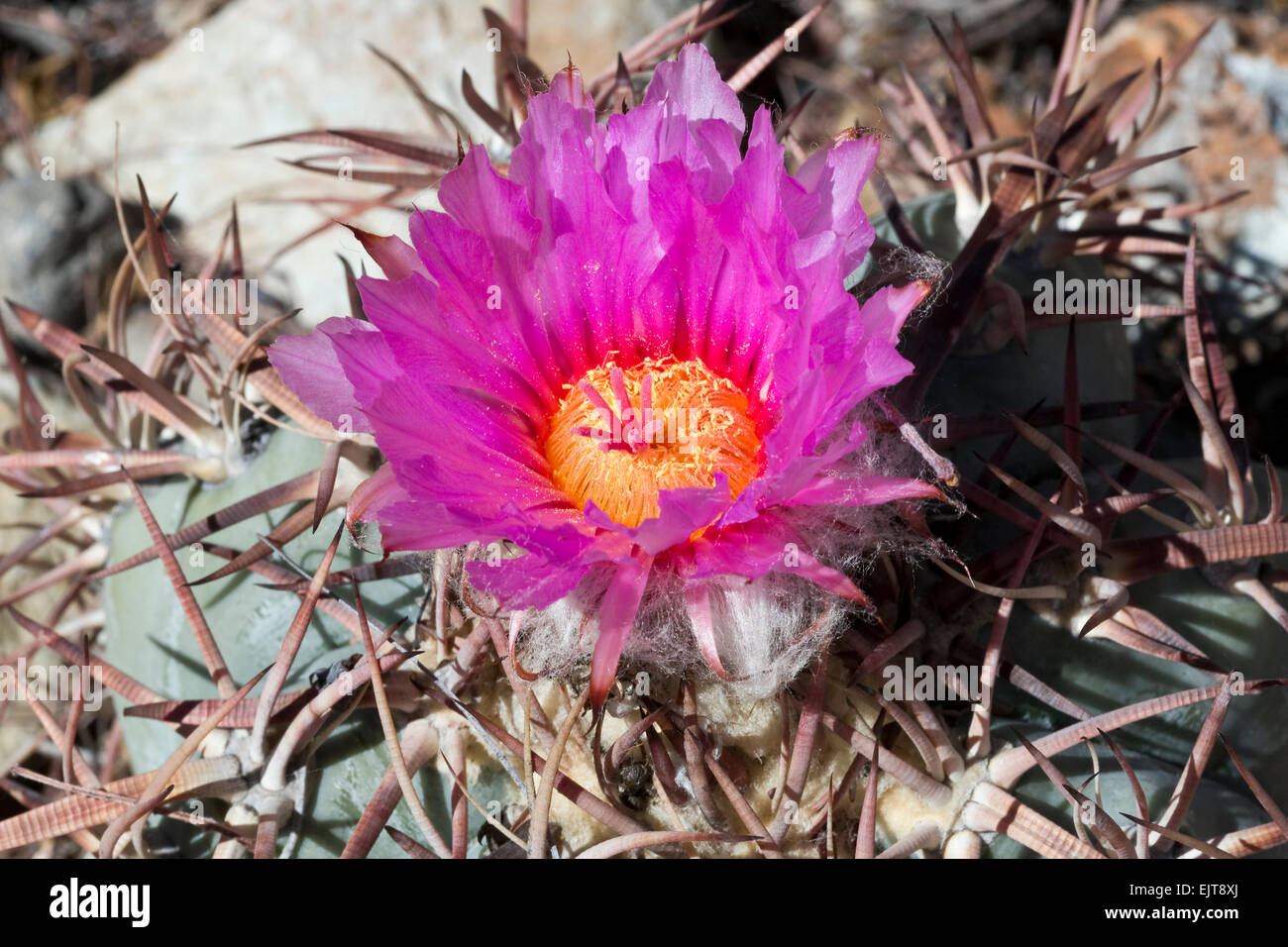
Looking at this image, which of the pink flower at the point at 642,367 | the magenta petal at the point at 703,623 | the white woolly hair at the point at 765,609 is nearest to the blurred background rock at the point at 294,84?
the pink flower at the point at 642,367

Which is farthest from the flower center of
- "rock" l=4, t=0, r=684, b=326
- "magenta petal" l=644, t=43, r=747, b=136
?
"rock" l=4, t=0, r=684, b=326

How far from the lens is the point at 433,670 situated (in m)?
1.19

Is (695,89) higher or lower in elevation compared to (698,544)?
higher

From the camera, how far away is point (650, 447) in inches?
43.6

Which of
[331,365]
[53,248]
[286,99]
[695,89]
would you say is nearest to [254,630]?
[331,365]

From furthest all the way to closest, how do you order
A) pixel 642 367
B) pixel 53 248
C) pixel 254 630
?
pixel 53 248
pixel 254 630
pixel 642 367

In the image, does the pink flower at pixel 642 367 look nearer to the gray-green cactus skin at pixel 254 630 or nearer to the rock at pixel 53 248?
the gray-green cactus skin at pixel 254 630

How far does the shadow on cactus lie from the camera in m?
0.96

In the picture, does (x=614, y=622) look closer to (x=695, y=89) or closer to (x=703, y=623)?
(x=703, y=623)

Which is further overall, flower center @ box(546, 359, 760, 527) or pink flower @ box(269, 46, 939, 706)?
flower center @ box(546, 359, 760, 527)

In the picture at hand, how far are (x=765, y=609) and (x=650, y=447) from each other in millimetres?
220

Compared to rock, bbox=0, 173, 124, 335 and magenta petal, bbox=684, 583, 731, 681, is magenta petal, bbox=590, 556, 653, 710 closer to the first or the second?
magenta petal, bbox=684, 583, 731, 681

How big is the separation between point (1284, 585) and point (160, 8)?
332cm

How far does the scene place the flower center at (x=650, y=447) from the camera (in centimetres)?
108
